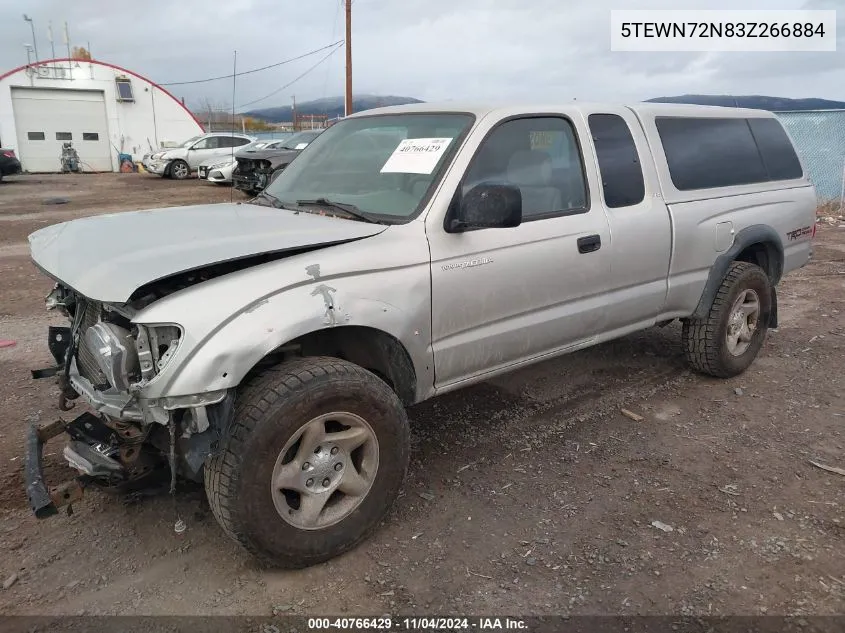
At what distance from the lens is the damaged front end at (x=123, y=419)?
93.0 inches

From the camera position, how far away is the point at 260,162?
14.3 metres

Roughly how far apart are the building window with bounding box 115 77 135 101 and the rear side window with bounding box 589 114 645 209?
31.3m

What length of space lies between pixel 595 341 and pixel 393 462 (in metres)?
1.62

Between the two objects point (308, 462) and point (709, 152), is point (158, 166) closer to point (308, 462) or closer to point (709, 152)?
point (709, 152)

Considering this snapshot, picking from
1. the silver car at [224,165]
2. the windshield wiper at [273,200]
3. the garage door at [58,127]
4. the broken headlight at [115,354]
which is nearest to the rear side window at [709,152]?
the windshield wiper at [273,200]

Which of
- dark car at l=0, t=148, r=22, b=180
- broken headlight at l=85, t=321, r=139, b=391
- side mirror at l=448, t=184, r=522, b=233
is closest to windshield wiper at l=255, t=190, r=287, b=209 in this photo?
side mirror at l=448, t=184, r=522, b=233

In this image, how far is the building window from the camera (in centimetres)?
2995

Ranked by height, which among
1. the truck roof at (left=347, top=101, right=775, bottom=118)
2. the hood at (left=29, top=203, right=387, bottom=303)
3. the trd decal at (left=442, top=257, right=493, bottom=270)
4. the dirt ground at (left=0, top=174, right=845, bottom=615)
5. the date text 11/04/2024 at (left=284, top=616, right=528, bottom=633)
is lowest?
the date text 11/04/2024 at (left=284, top=616, right=528, bottom=633)

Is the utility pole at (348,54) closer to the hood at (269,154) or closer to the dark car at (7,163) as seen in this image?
the hood at (269,154)

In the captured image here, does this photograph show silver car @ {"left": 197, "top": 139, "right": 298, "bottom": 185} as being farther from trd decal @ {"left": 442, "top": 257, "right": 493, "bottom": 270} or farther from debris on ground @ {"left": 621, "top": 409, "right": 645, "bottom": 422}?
trd decal @ {"left": 442, "top": 257, "right": 493, "bottom": 270}

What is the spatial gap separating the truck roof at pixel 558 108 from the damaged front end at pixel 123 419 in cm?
197

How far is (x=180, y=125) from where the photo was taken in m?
31.9

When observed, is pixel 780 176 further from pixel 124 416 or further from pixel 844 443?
pixel 124 416

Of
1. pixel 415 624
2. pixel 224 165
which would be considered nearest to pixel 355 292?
pixel 415 624
